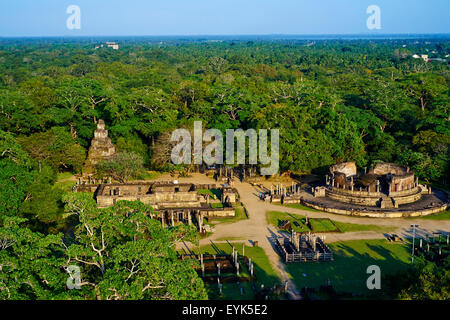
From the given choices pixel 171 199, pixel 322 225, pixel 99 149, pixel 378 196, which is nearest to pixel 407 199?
pixel 378 196

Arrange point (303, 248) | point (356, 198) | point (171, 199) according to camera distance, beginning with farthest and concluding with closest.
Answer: point (356, 198) < point (171, 199) < point (303, 248)

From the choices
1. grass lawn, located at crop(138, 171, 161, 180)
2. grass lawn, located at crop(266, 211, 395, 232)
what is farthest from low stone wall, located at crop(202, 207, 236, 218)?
grass lawn, located at crop(138, 171, 161, 180)

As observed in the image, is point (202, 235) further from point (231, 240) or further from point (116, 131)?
point (116, 131)

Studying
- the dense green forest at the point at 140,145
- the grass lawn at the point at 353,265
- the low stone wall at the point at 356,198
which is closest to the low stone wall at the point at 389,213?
the low stone wall at the point at 356,198

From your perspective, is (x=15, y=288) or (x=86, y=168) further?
(x=86, y=168)

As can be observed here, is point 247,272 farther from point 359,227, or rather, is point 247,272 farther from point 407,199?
point 407,199
